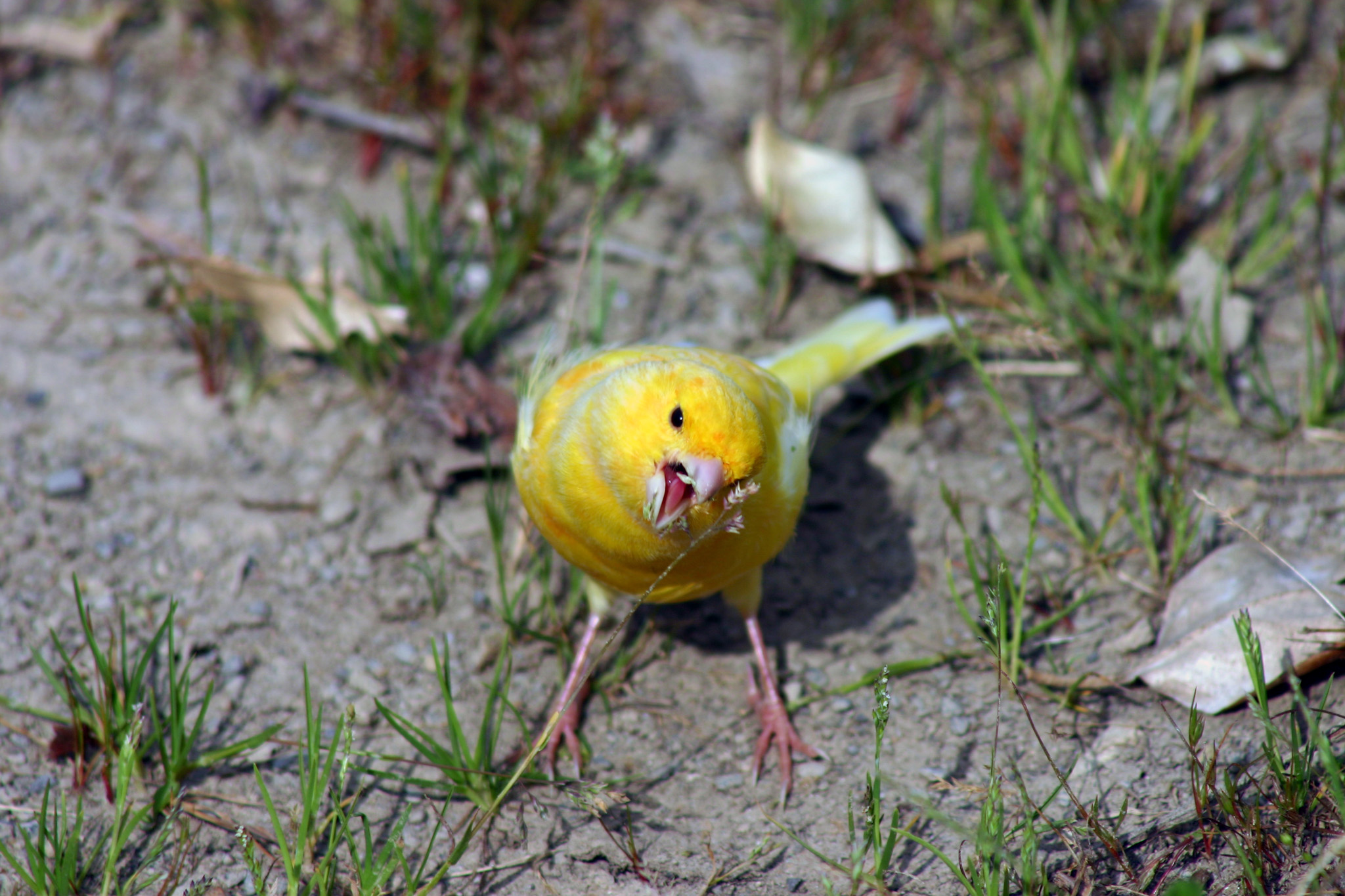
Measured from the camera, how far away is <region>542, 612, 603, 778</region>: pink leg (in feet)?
9.21

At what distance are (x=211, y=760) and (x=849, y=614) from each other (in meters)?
1.89

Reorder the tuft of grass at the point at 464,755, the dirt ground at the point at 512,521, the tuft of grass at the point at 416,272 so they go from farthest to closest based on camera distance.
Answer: the tuft of grass at the point at 416,272
the dirt ground at the point at 512,521
the tuft of grass at the point at 464,755

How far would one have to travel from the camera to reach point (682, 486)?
7.46ft

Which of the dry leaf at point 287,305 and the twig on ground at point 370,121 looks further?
the twig on ground at point 370,121

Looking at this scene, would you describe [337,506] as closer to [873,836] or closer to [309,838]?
[309,838]

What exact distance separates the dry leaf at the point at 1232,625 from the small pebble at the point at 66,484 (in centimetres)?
334

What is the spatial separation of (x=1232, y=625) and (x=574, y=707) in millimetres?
1839

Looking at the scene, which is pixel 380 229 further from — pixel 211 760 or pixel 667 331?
pixel 211 760

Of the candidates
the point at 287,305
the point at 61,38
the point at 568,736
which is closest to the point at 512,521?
the point at 568,736

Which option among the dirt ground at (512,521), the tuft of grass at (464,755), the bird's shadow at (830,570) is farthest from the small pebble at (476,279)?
the tuft of grass at (464,755)

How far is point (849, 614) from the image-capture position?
320 cm

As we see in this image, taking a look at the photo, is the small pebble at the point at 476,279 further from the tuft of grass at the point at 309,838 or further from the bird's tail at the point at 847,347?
the tuft of grass at the point at 309,838

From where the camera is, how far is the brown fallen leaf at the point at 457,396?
344cm

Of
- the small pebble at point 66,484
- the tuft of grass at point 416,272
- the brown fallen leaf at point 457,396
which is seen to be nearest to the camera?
the small pebble at point 66,484
